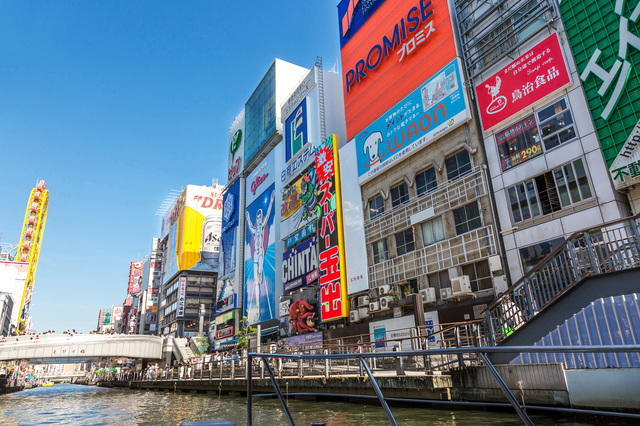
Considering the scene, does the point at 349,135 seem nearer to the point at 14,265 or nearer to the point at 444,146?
the point at 444,146

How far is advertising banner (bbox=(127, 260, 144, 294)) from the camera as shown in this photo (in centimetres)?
13731

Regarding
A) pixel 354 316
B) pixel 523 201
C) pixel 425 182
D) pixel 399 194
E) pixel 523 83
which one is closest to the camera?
pixel 523 201

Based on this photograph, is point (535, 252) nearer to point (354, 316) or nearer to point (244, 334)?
point (354, 316)

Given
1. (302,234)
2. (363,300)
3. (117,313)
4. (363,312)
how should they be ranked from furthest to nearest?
(117,313)
(302,234)
(363,300)
(363,312)

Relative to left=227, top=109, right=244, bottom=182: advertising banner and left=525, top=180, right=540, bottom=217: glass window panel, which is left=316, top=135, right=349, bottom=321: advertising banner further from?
left=227, top=109, right=244, bottom=182: advertising banner

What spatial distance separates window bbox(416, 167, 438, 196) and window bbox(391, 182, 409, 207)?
42.2 inches

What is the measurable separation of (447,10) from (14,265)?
9836cm

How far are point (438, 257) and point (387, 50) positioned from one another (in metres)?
17.0

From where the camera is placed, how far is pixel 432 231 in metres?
26.9

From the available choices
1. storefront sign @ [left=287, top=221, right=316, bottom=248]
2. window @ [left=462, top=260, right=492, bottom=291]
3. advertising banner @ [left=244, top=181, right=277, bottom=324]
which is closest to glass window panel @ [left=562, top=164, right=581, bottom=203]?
window @ [left=462, top=260, right=492, bottom=291]

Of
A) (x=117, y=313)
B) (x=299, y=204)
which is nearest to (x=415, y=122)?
(x=299, y=204)

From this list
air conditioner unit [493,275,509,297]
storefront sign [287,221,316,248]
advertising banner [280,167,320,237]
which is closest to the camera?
air conditioner unit [493,275,509,297]

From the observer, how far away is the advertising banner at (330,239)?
109 feet

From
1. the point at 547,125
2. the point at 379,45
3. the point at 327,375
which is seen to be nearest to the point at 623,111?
the point at 547,125
